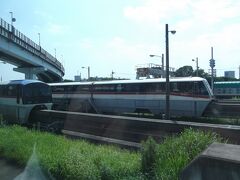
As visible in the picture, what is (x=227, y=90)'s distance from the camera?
68.7 metres

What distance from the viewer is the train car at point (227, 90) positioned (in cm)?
6738

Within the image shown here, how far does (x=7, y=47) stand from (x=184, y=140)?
140 ft

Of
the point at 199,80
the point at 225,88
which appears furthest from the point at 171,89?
the point at 225,88

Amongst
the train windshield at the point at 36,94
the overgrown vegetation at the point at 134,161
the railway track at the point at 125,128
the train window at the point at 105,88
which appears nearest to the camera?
the overgrown vegetation at the point at 134,161

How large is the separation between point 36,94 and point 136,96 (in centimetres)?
1323

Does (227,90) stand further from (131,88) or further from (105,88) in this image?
(131,88)

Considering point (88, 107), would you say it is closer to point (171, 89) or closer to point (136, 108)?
point (136, 108)

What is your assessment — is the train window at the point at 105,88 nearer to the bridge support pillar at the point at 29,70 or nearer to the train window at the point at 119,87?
the train window at the point at 119,87

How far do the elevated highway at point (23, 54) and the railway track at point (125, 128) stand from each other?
31874 millimetres

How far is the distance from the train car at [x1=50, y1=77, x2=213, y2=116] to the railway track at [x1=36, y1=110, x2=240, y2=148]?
15.8 m

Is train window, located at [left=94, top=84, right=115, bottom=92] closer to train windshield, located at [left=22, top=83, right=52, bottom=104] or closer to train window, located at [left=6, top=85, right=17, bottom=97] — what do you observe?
train windshield, located at [left=22, top=83, right=52, bottom=104]

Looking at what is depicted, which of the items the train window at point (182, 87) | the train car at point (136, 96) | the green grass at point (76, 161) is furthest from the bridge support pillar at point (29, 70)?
the green grass at point (76, 161)

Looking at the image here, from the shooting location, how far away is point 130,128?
11172 mm

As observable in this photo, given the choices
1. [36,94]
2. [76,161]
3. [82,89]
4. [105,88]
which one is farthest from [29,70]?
[76,161]
